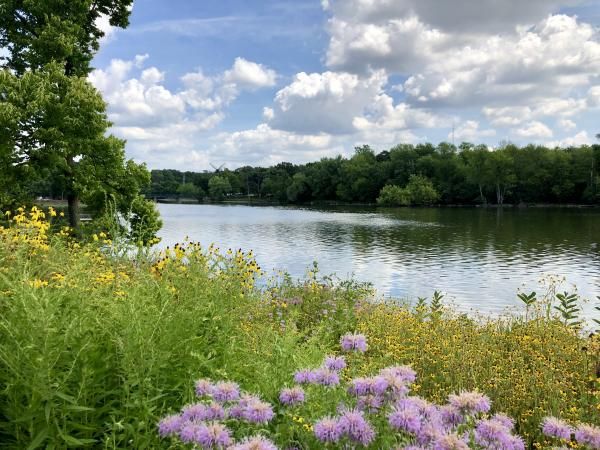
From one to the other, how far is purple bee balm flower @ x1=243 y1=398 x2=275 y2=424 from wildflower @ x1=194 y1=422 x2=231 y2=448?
243mm

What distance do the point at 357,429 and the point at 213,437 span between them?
0.56 m

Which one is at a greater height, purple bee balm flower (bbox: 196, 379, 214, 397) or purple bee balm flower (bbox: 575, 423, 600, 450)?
purple bee balm flower (bbox: 196, 379, 214, 397)

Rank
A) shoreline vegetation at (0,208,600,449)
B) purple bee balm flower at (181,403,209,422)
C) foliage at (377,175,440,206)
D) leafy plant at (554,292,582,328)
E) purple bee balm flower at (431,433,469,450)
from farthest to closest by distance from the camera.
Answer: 1. foliage at (377,175,440,206)
2. leafy plant at (554,292,582,328)
3. shoreline vegetation at (0,208,600,449)
4. purple bee balm flower at (181,403,209,422)
5. purple bee balm flower at (431,433,469,450)

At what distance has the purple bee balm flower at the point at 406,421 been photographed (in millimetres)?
1990

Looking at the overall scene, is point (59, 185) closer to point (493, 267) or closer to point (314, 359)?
point (314, 359)

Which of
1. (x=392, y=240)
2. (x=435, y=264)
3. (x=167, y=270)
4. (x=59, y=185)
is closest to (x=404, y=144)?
(x=392, y=240)

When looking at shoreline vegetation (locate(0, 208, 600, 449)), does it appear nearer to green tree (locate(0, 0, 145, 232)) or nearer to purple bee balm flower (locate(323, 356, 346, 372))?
purple bee balm flower (locate(323, 356, 346, 372))

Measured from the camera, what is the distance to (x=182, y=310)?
398 centimetres

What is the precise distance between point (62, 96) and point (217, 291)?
14198 millimetres

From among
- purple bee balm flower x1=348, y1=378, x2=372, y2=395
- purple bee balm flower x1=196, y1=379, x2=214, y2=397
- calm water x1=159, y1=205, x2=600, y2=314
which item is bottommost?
calm water x1=159, y1=205, x2=600, y2=314

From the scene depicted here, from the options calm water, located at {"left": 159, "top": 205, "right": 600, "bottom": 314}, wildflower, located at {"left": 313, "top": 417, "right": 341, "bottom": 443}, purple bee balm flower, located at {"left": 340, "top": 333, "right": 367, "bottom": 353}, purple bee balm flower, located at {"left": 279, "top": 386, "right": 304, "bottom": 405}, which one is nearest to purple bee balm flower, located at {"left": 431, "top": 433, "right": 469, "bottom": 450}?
wildflower, located at {"left": 313, "top": 417, "right": 341, "bottom": 443}

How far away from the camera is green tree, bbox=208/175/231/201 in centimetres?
15338

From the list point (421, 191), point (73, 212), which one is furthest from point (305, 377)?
point (421, 191)

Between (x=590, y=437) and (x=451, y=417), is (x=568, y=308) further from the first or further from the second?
(x=451, y=417)
